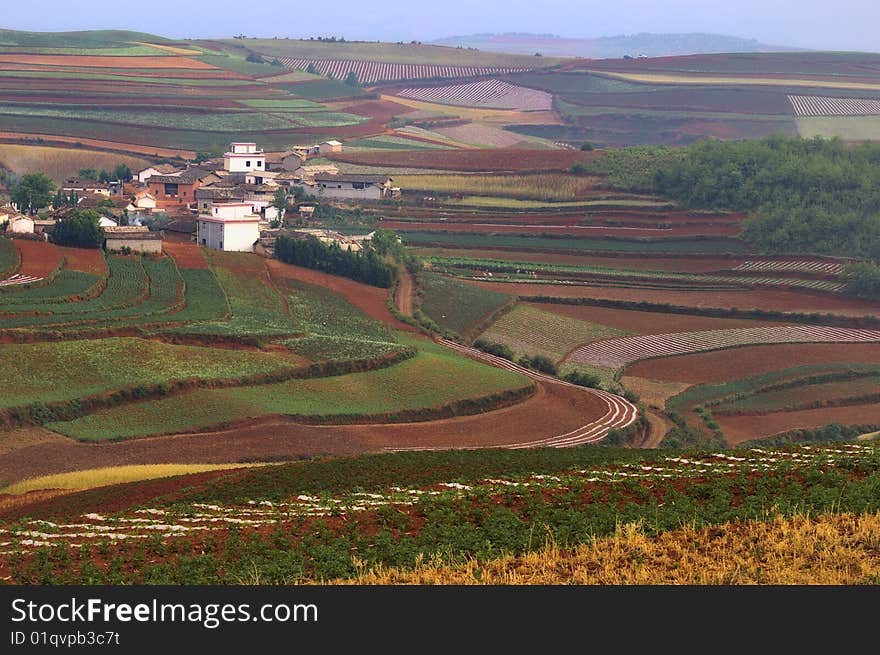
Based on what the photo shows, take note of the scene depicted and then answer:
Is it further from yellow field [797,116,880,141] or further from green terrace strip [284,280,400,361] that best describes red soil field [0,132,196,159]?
yellow field [797,116,880,141]

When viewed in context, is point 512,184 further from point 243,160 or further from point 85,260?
point 85,260

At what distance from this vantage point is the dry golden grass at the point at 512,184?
9488 centimetres

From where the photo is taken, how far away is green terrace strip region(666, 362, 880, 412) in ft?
178

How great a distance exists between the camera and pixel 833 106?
13762 cm

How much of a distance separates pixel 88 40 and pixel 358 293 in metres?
99.7

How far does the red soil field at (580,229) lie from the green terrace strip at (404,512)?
54.5 meters

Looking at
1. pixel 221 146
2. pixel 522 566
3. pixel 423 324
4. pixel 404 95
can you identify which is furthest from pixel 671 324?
pixel 404 95

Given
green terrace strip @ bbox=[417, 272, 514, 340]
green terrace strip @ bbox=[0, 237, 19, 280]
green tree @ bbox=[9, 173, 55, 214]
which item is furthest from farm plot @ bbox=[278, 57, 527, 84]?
green terrace strip @ bbox=[0, 237, 19, 280]

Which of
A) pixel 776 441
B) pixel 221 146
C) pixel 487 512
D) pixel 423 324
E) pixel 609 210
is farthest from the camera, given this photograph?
pixel 221 146

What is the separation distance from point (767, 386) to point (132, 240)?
90.8 feet

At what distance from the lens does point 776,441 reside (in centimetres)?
4850

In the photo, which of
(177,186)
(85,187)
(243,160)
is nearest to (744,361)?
(177,186)

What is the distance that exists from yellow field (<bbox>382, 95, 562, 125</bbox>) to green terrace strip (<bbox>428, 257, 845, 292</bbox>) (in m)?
68.9

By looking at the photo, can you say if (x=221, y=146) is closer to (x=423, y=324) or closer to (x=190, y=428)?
(x=423, y=324)
